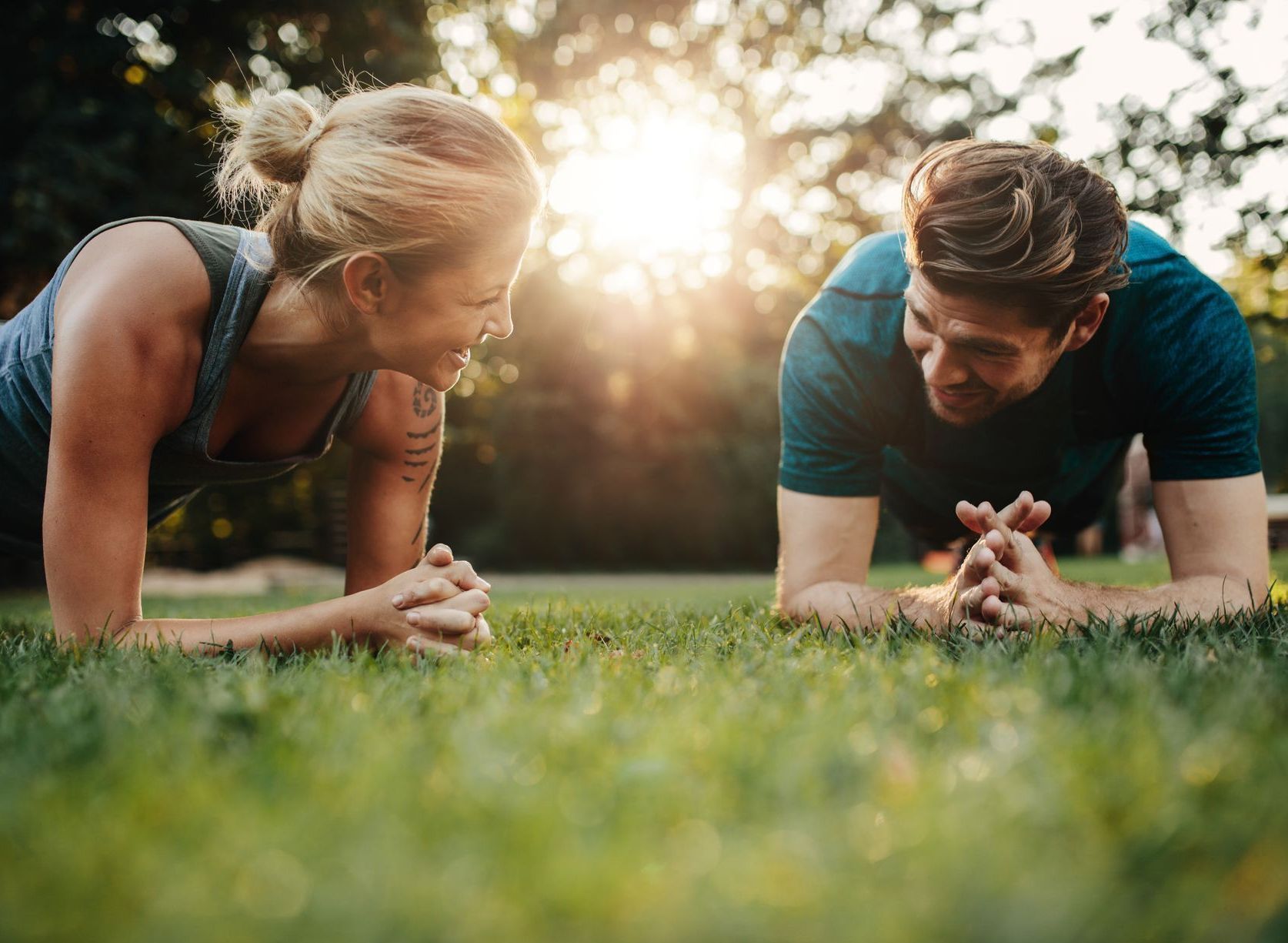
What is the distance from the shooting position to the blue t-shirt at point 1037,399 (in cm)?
318

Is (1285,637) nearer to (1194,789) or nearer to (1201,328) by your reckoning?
(1201,328)

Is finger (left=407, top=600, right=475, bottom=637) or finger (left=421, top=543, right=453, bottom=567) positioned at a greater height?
finger (left=421, top=543, right=453, bottom=567)

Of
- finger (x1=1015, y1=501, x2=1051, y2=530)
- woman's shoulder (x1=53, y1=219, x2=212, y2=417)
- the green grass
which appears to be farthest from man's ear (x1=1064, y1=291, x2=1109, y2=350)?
woman's shoulder (x1=53, y1=219, x2=212, y2=417)

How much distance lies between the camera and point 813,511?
3.52 metres

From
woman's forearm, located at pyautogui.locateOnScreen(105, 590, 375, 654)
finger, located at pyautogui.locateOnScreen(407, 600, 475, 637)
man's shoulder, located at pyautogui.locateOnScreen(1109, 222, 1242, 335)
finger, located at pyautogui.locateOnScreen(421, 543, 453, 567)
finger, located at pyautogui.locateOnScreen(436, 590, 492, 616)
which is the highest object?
man's shoulder, located at pyautogui.locateOnScreen(1109, 222, 1242, 335)

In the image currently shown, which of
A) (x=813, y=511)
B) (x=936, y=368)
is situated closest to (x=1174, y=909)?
(x=936, y=368)

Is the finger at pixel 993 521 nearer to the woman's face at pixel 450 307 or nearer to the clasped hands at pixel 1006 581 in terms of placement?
the clasped hands at pixel 1006 581

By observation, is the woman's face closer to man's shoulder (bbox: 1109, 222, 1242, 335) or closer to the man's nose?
the man's nose

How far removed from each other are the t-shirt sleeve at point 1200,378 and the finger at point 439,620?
245 cm

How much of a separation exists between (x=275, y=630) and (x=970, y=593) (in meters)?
1.94

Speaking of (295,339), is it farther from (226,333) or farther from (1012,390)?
(1012,390)

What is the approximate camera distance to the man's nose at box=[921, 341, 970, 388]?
3.05 meters

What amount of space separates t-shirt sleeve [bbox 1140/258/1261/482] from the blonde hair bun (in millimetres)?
2833

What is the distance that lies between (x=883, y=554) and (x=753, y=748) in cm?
1699
